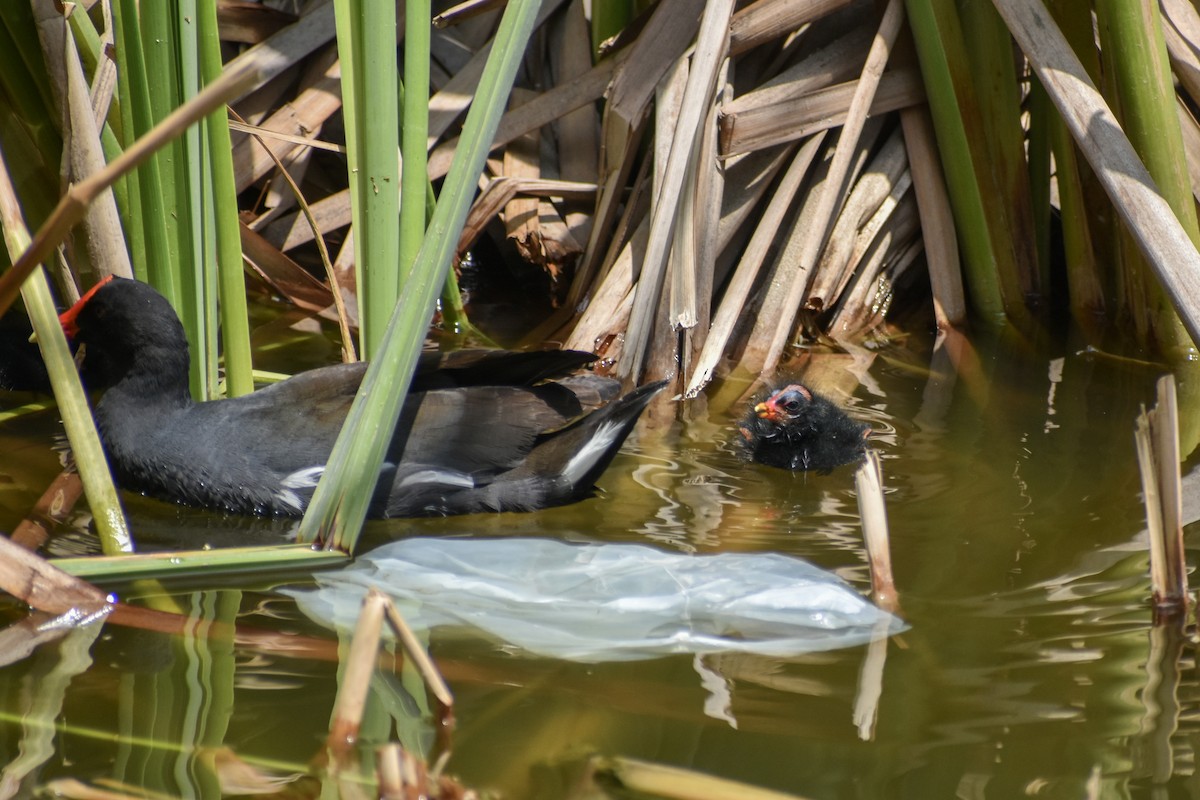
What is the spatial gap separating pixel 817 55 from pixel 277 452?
257 cm

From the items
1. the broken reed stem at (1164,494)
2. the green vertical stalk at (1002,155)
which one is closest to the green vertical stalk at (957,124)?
the green vertical stalk at (1002,155)

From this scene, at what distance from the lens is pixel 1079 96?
366 centimetres

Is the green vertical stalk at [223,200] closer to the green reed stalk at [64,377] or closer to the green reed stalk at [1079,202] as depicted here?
the green reed stalk at [64,377]

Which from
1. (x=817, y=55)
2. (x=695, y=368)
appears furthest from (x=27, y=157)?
(x=817, y=55)

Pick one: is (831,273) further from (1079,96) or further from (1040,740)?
(1040,740)

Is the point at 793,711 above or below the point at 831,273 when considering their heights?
below

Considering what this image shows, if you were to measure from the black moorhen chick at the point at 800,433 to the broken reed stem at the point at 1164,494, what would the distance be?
1343 mm

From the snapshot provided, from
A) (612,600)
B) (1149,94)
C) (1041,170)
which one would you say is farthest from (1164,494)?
(1041,170)

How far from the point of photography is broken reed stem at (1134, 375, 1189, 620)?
220 cm

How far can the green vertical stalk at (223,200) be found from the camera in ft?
9.61

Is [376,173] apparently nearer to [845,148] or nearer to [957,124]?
[845,148]

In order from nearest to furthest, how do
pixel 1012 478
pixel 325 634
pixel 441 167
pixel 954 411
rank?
pixel 325 634 < pixel 1012 478 < pixel 954 411 < pixel 441 167

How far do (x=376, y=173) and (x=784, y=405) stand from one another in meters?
1.42

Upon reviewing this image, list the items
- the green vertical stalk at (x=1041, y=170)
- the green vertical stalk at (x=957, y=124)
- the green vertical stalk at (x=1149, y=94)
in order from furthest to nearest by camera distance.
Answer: the green vertical stalk at (x=1041, y=170) < the green vertical stalk at (x=957, y=124) < the green vertical stalk at (x=1149, y=94)
